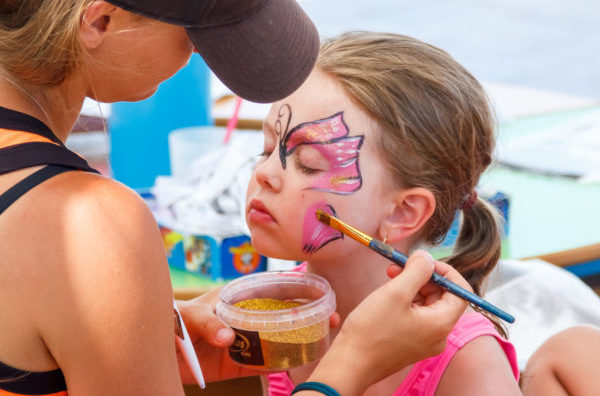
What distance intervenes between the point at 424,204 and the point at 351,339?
1.09ft

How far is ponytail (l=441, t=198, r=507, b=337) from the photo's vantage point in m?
1.36

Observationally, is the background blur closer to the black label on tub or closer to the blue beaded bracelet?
the black label on tub

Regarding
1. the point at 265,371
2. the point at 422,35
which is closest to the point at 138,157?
the point at 265,371

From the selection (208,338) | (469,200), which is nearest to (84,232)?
(208,338)

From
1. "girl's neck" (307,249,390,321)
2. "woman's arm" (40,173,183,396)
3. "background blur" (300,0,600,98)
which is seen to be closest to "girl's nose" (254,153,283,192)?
"girl's neck" (307,249,390,321)

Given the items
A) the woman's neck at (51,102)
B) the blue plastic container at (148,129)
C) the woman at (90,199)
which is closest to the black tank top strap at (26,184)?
the woman at (90,199)

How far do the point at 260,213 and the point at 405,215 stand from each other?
9.8 inches

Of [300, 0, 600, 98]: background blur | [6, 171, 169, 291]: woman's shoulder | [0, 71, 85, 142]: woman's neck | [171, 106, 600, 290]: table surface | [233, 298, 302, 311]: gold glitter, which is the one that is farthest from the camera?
Result: [300, 0, 600, 98]: background blur

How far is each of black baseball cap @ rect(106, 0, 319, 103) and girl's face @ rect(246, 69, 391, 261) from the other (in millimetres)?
251

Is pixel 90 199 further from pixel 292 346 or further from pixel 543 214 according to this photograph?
pixel 543 214

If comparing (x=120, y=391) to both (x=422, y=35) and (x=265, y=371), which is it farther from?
(x=422, y=35)

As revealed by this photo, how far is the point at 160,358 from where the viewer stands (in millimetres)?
867

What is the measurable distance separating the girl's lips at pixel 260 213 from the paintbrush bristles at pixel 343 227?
0.30 feet

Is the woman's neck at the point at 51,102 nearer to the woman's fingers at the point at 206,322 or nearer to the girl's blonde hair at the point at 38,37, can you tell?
the girl's blonde hair at the point at 38,37
